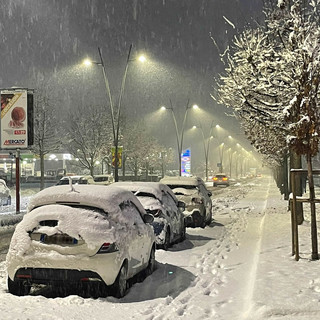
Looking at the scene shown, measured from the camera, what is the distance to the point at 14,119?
25.2 metres

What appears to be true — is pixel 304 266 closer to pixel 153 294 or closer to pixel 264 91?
pixel 153 294

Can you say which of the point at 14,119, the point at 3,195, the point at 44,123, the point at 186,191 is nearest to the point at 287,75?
Answer: the point at 186,191

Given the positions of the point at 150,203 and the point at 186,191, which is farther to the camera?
the point at 186,191

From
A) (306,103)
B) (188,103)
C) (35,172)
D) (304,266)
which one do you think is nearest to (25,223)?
(304,266)

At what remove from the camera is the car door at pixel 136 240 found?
7.68 meters

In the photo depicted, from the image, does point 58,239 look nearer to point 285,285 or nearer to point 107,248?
point 107,248

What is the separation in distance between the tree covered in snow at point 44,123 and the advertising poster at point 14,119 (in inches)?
845

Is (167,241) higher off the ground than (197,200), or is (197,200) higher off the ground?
(197,200)

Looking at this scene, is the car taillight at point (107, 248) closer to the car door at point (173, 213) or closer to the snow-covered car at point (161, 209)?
the snow-covered car at point (161, 209)

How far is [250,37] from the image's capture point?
13203 millimetres

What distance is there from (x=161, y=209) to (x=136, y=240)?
3.69m

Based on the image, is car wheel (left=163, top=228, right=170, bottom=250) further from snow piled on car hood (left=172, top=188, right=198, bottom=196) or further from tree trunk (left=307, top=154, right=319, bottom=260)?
snow piled on car hood (left=172, top=188, right=198, bottom=196)

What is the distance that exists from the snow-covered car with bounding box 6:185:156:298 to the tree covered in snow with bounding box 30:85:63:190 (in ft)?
132

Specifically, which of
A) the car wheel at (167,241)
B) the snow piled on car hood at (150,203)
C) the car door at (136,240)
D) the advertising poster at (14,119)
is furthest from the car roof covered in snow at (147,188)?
the advertising poster at (14,119)
